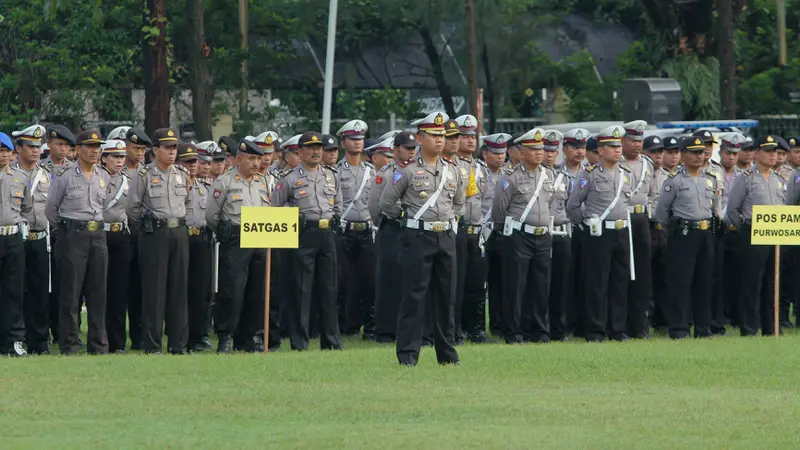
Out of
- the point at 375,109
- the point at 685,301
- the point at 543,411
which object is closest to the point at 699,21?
the point at 375,109

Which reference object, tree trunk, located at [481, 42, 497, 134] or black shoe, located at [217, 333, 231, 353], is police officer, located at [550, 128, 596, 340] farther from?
tree trunk, located at [481, 42, 497, 134]

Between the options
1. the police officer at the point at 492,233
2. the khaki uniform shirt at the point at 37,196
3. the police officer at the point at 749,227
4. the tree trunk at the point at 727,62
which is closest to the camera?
the khaki uniform shirt at the point at 37,196

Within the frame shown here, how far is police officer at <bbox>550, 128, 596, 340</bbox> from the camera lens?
19.8 meters

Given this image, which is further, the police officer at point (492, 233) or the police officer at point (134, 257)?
the police officer at point (492, 233)

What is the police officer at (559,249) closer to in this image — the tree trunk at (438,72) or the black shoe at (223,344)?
the black shoe at (223,344)

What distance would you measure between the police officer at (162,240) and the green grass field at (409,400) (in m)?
0.88

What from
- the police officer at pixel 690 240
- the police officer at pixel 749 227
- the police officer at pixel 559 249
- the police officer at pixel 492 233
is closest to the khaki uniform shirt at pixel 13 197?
the police officer at pixel 492 233

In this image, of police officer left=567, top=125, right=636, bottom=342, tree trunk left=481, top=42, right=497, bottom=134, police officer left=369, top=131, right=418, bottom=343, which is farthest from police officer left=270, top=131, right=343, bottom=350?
tree trunk left=481, top=42, right=497, bottom=134

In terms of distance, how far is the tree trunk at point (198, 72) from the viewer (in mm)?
31172

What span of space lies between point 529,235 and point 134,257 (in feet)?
13.6

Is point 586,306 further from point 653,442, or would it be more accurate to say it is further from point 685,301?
point 653,442

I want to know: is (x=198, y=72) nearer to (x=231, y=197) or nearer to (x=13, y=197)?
(x=231, y=197)

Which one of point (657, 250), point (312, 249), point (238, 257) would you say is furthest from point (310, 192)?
point (657, 250)

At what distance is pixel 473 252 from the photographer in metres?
19.6
